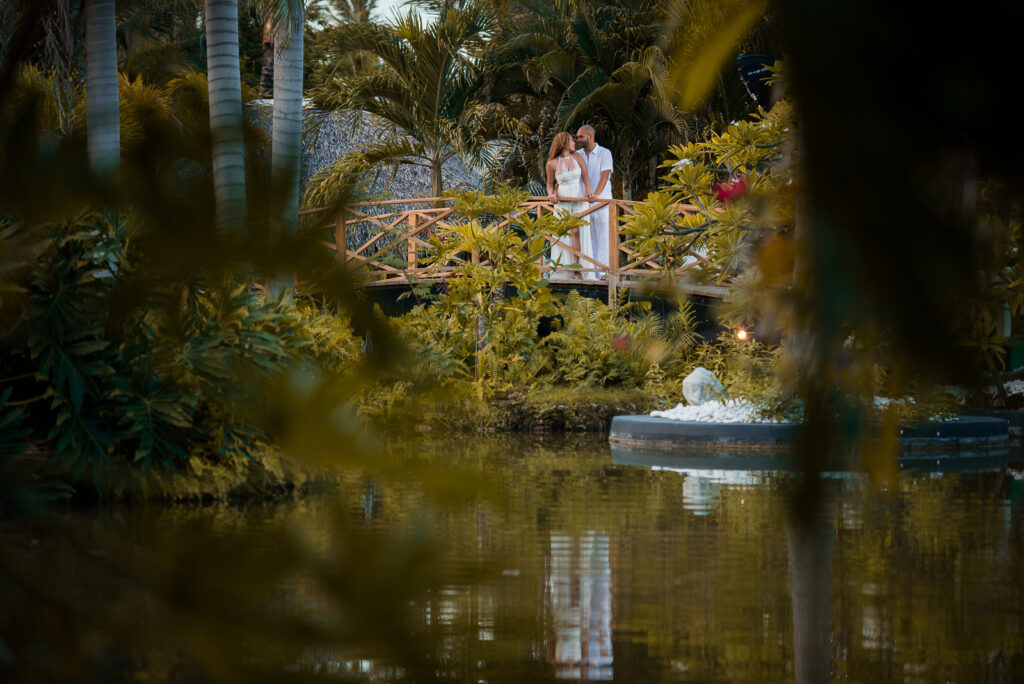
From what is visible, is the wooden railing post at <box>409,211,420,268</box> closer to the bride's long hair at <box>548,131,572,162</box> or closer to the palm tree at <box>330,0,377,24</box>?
the bride's long hair at <box>548,131,572,162</box>

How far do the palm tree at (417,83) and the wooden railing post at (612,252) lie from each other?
4.42 m

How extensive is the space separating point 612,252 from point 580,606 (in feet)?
35.7

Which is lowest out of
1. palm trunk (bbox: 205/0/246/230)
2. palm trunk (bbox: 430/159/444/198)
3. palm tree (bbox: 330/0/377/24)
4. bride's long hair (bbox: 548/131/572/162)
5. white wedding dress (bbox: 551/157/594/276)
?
palm trunk (bbox: 205/0/246/230)

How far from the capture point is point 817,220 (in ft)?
1.20

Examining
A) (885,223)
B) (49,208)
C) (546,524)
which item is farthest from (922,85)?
(546,524)

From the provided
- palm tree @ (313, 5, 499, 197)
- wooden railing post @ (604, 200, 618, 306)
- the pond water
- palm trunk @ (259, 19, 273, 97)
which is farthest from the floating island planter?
palm trunk @ (259, 19, 273, 97)

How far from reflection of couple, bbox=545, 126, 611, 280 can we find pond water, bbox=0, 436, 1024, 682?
14.6 ft

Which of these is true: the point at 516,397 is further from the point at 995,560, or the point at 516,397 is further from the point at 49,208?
the point at 49,208

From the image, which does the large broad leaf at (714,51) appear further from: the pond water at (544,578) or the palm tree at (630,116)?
the palm tree at (630,116)

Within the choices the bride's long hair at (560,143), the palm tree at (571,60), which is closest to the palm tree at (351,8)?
the palm tree at (571,60)

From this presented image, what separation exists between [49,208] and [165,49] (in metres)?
22.0

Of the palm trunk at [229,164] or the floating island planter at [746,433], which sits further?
the floating island planter at [746,433]

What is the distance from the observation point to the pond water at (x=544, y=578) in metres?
0.60

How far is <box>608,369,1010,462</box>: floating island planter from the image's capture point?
9.47 metres
